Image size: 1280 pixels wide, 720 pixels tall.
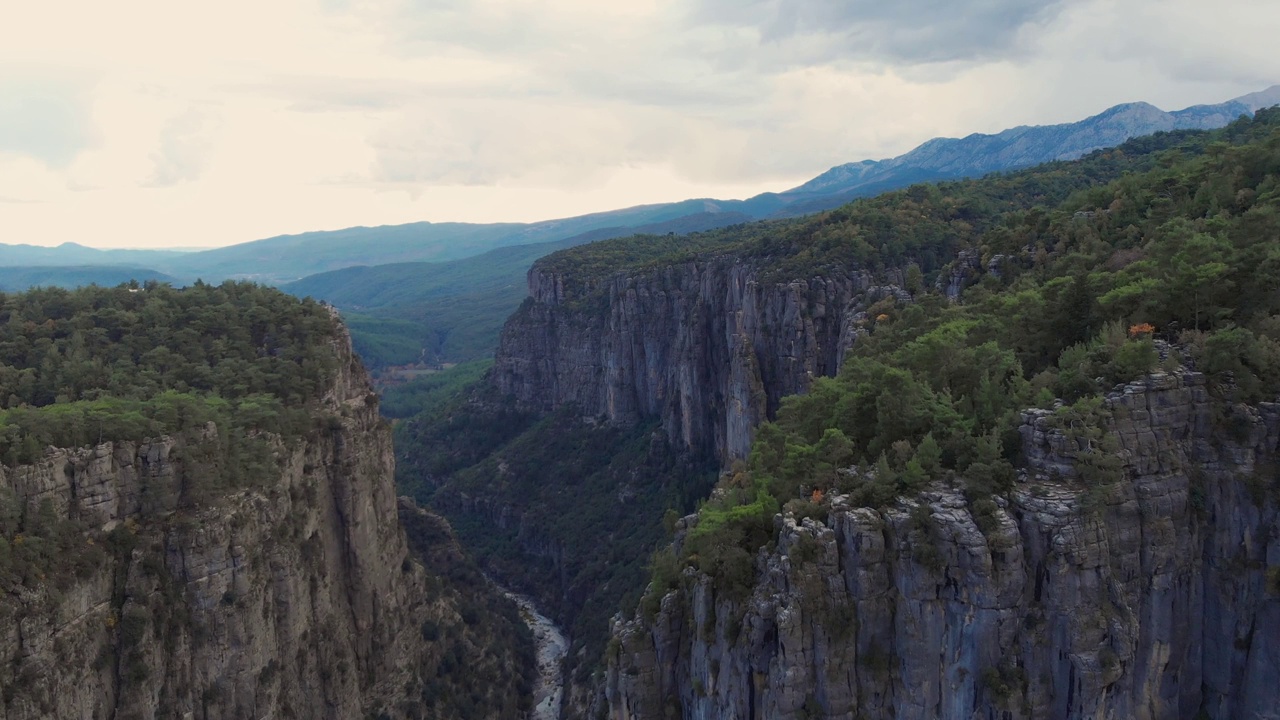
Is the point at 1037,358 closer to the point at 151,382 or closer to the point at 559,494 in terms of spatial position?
the point at 151,382

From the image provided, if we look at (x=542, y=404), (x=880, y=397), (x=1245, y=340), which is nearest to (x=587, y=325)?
(x=542, y=404)

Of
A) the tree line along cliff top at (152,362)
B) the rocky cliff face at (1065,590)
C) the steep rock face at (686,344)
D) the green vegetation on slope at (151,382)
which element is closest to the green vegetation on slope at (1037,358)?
the rocky cliff face at (1065,590)

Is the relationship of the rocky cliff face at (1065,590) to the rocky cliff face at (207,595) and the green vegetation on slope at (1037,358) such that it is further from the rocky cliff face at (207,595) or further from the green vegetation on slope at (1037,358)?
the rocky cliff face at (207,595)

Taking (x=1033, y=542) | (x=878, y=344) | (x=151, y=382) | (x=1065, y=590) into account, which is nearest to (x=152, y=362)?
(x=151, y=382)

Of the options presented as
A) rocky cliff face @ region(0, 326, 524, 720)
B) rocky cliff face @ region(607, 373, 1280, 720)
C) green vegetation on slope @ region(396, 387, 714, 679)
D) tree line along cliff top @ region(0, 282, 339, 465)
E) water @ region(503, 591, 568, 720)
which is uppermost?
tree line along cliff top @ region(0, 282, 339, 465)

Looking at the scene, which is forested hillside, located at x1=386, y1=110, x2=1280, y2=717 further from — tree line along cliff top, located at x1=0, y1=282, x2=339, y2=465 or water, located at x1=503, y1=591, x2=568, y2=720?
tree line along cliff top, located at x1=0, y1=282, x2=339, y2=465

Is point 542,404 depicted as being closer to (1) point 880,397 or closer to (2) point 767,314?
(2) point 767,314

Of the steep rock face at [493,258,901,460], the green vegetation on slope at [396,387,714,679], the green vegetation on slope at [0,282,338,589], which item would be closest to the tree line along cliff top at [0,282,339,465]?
the green vegetation on slope at [0,282,338,589]
